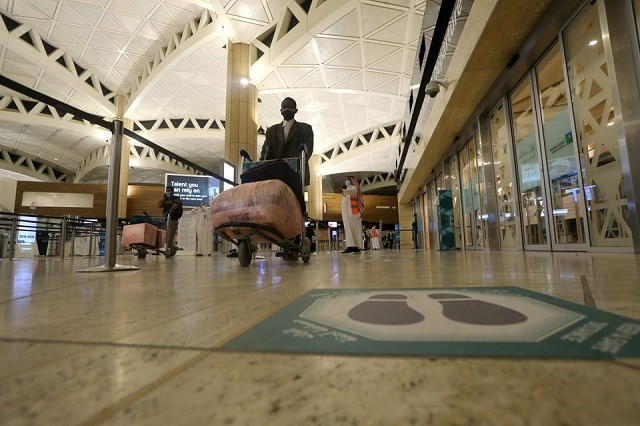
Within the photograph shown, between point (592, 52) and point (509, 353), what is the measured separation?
4.82 m

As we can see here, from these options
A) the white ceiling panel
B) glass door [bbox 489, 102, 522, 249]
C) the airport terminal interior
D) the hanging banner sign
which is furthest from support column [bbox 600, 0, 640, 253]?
the hanging banner sign

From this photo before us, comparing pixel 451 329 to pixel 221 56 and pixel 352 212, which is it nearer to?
pixel 352 212

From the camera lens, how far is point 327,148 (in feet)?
66.5

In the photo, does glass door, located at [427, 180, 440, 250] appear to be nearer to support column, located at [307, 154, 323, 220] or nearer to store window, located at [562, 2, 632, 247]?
support column, located at [307, 154, 323, 220]

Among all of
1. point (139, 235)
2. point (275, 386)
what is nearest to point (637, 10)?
point (275, 386)

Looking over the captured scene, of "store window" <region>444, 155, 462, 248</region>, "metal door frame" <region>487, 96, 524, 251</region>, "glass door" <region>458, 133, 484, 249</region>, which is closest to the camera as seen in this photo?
"metal door frame" <region>487, 96, 524, 251</region>

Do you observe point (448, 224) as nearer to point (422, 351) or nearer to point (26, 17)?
point (422, 351)

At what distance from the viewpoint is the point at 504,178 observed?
6125 mm

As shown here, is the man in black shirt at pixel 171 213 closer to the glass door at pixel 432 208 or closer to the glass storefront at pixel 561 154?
the glass storefront at pixel 561 154

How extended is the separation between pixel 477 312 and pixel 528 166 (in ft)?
18.2

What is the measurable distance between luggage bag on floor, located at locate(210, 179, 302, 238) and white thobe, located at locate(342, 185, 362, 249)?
4.38 m

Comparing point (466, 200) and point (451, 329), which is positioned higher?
point (466, 200)

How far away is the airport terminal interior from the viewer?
1.14 ft

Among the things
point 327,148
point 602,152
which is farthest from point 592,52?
point 327,148
